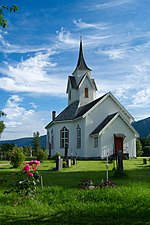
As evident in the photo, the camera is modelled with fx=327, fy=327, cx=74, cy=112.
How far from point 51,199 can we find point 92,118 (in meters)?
28.8

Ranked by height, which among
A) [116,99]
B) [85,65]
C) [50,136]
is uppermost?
[85,65]

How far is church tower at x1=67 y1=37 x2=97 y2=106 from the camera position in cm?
4512

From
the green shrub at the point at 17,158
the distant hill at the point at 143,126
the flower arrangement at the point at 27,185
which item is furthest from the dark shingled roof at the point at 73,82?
the distant hill at the point at 143,126

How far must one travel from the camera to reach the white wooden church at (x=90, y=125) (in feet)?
125

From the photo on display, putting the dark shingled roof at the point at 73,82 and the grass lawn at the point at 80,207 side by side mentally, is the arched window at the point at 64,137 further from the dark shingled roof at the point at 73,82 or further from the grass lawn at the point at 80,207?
the grass lawn at the point at 80,207

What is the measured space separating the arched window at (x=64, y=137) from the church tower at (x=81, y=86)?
4238 mm

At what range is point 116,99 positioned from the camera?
1599 inches

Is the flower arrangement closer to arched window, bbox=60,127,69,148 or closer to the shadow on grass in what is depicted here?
the shadow on grass

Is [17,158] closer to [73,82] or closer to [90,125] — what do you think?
[90,125]

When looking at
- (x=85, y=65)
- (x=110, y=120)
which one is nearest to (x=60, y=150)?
(x=110, y=120)

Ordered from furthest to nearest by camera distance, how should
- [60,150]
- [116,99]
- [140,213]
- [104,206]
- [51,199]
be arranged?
[60,150], [116,99], [51,199], [104,206], [140,213]

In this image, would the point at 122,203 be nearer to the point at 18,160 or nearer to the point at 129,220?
the point at 129,220

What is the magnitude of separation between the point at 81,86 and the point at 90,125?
7.89 metres

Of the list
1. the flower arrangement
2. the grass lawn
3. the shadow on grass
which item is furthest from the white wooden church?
the shadow on grass
